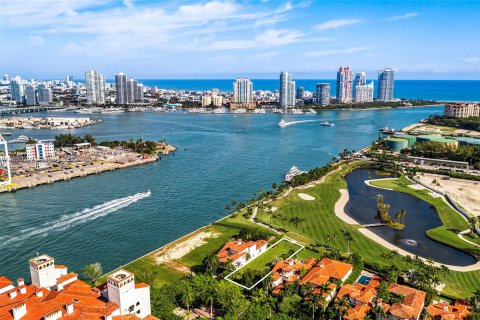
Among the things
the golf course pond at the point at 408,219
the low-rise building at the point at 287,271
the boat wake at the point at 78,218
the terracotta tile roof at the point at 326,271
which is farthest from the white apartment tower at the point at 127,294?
the golf course pond at the point at 408,219

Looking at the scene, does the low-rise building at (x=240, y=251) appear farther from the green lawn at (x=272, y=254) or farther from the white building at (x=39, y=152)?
the white building at (x=39, y=152)

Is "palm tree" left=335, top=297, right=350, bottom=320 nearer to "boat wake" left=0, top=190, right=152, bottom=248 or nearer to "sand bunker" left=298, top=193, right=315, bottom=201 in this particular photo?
"sand bunker" left=298, top=193, right=315, bottom=201

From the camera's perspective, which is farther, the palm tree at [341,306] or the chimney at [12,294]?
the palm tree at [341,306]

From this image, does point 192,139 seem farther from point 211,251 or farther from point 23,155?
point 211,251

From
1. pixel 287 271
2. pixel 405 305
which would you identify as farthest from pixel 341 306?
pixel 287 271

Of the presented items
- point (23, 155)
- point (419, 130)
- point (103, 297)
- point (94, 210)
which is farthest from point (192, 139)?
point (103, 297)
